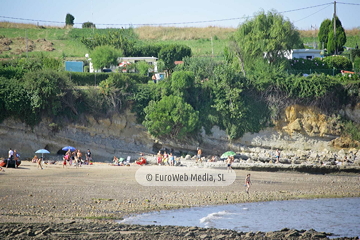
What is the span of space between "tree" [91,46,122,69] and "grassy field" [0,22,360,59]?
989cm

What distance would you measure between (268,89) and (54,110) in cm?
1678

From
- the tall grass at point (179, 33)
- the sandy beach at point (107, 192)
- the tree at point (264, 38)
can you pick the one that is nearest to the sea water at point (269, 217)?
the sandy beach at point (107, 192)

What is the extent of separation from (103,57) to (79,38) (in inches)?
796

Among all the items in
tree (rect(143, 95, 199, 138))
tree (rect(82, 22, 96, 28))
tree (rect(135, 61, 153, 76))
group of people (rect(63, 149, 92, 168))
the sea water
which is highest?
tree (rect(82, 22, 96, 28))

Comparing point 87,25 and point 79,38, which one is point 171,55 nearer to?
point 79,38

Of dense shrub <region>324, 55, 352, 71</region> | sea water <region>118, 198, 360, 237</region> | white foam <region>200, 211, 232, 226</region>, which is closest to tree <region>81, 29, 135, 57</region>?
dense shrub <region>324, 55, 352, 71</region>

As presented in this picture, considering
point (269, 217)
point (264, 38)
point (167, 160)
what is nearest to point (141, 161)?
point (167, 160)

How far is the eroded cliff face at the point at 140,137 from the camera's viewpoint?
29703 millimetres

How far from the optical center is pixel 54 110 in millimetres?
30578

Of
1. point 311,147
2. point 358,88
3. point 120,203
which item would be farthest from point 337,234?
point 358,88

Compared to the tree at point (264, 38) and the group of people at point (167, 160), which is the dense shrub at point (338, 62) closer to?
the tree at point (264, 38)

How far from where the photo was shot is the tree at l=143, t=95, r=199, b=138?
31891 millimetres

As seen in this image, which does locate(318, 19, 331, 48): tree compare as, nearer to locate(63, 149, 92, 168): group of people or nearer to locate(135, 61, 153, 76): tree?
locate(135, 61, 153, 76): tree

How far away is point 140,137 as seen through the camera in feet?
108
